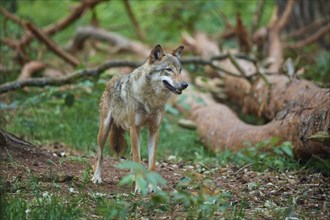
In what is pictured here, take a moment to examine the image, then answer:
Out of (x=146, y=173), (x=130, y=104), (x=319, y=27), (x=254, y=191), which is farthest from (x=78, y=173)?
(x=319, y=27)

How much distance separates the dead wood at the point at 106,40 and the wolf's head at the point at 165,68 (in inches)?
309

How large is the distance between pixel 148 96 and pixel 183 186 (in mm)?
1009

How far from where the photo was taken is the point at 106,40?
1459cm

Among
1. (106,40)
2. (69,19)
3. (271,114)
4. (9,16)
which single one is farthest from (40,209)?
(106,40)

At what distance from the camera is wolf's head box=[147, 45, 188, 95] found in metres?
5.65

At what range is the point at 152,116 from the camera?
5.93 m

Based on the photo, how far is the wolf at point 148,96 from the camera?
573cm

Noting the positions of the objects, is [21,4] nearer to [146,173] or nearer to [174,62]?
[174,62]

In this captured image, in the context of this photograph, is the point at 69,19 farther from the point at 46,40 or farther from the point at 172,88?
the point at 172,88

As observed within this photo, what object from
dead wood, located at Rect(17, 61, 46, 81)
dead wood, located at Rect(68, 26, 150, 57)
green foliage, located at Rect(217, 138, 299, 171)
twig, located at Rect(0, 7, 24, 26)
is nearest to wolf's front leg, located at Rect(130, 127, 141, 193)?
green foliage, located at Rect(217, 138, 299, 171)

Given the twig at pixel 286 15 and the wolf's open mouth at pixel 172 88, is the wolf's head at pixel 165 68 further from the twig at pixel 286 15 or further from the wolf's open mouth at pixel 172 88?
the twig at pixel 286 15

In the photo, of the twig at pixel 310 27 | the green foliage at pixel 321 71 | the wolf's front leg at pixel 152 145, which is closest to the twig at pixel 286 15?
the green foliage at pixel 321 71

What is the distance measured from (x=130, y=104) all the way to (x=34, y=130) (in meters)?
3.01

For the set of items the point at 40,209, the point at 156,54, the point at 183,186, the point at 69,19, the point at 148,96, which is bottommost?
the point at 40,209
